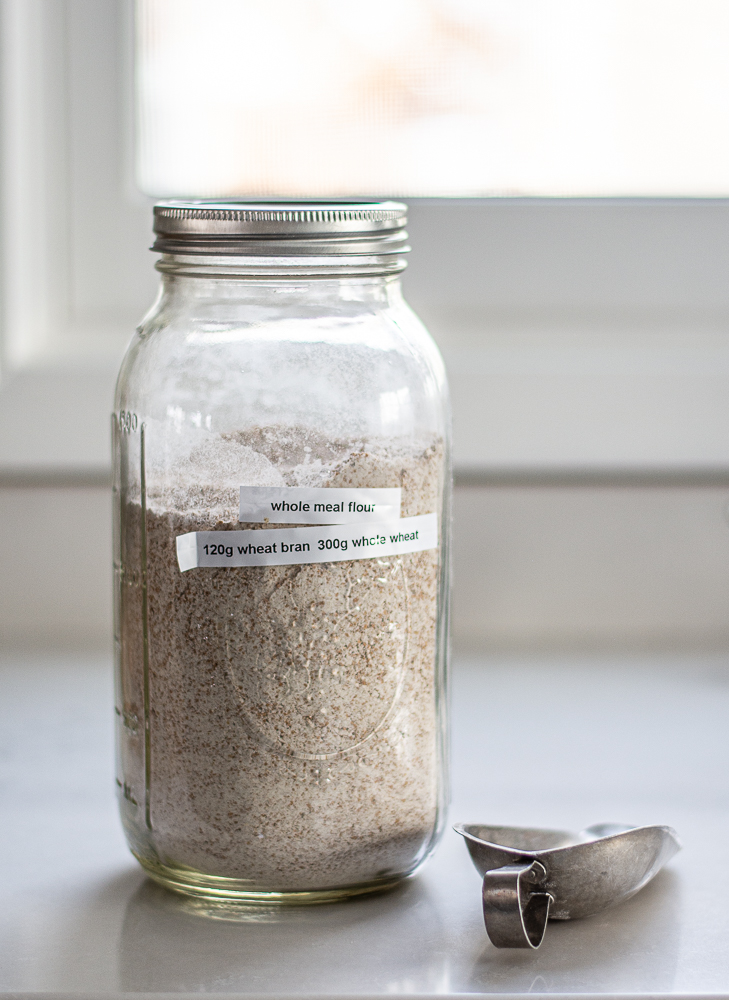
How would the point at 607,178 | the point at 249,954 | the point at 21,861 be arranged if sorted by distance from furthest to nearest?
the point at 607,178 < the point at 21,861 < the point at 249,954

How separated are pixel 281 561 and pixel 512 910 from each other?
0.18 m

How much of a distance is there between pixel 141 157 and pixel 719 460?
1.83 feet

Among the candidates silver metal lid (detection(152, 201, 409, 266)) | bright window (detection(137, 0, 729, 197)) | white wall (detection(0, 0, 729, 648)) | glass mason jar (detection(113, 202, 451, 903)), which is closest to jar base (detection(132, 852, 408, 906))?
glass mason jar (detection(113, 202, 451, 903))

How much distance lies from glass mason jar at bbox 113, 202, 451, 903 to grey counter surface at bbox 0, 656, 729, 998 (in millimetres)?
30

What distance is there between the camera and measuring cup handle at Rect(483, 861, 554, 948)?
1.61ft

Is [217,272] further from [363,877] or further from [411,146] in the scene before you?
[411,146]

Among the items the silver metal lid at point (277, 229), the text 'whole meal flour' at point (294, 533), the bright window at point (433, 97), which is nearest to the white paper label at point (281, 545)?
the text 'whole meal flour' at point (294, 533)

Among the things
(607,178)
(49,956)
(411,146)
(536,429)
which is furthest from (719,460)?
(49,956)

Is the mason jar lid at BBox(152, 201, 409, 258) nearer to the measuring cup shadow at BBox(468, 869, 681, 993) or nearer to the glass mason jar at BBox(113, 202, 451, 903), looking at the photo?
the glass mason jar at BBox(113, 202, 451, 903)

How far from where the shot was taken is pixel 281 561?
506 mm

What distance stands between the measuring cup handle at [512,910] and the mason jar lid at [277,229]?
28cm

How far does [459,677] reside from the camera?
36.2 inches

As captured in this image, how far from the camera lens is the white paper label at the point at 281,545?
50cm

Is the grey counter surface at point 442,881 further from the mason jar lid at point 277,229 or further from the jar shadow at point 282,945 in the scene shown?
the mason jar lid at point 277,229
